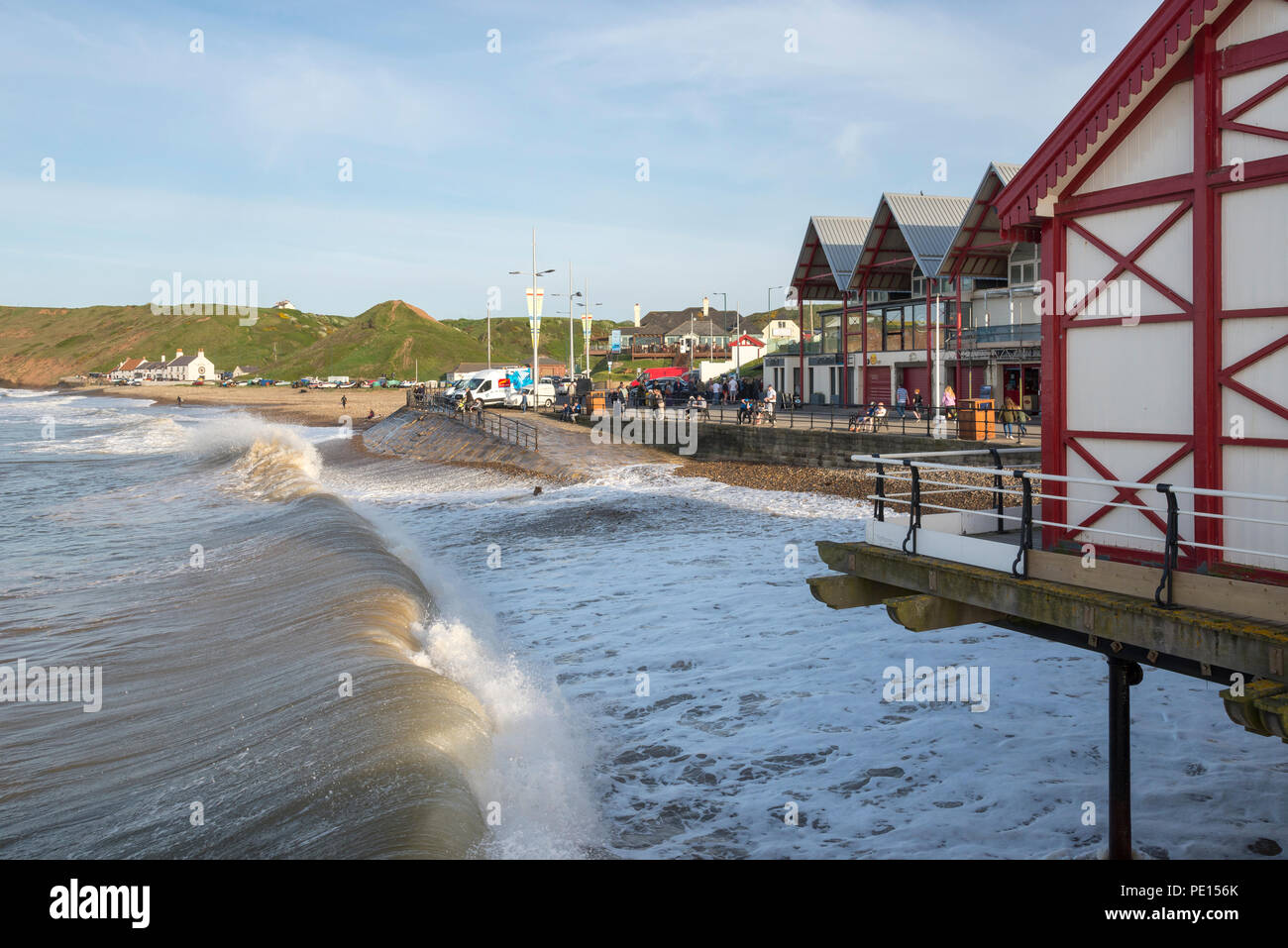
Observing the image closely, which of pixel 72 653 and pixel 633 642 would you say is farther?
pixel 633 642

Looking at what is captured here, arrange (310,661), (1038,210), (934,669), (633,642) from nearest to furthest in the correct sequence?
(1038,210), (310,661), (934,669), (633,642)

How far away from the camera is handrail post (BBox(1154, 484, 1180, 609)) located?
6.69 meters

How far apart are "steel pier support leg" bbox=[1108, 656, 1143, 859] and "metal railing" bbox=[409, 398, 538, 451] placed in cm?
3062

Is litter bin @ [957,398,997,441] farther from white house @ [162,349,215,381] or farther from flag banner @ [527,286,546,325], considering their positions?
white house @ [162,349,215,381]

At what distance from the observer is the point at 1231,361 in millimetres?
8031

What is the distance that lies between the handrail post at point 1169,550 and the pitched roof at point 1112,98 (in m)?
3.93

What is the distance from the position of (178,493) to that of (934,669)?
97.3ft

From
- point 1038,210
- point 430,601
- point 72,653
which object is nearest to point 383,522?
point 430,601

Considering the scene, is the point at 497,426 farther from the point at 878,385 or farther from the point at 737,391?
the point at 878,385

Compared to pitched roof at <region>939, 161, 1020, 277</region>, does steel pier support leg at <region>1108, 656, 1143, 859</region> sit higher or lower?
lower

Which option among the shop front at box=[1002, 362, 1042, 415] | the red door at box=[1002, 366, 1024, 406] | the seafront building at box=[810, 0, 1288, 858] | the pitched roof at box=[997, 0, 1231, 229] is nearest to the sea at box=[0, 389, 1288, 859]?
the seafront building at box=[810, 0, 1288, 858]

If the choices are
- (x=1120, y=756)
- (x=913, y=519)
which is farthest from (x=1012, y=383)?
(x=1120, y=756)
